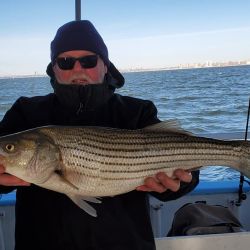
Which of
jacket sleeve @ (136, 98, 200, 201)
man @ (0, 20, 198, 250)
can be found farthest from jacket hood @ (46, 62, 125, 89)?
jacket sleeve @ (136, 98, 200, 201)

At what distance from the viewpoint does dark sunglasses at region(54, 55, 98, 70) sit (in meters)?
3.43

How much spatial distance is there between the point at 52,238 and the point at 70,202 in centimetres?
26

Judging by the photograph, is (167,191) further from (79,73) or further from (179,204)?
(179,204)

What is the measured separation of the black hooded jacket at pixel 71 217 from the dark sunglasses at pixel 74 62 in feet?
1.26

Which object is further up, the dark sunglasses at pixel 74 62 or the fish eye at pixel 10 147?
the dark sunglasses at pixel 74 62

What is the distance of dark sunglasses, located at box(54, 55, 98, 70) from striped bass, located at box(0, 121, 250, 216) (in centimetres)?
65

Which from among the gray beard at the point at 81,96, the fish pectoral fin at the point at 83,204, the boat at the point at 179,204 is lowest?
the boat at the point at 179,204

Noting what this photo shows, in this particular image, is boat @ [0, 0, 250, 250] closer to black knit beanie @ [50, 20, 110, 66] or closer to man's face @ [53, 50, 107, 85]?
black knit beanie @ [50, 20, 110, 66]

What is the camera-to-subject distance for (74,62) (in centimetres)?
343

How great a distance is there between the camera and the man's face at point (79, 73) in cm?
341

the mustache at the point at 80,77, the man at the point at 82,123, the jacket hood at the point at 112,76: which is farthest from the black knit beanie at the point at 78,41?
the mustache at the point at 80,77

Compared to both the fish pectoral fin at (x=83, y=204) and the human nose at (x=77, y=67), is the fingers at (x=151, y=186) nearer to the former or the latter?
the fish pectoral fin at (x=83, y=204)

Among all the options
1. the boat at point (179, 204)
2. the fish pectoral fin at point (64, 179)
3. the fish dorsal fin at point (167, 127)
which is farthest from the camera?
the boat at point (179, 204)

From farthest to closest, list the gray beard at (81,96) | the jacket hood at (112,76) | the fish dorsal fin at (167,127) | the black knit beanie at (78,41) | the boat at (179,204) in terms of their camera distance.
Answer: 1. the boat at (179,204)
2. the jacket hood at (112,76)
3. the black knit beanie at (78,41)
4. the gray beard at (81,96)
5. the fish dorsal fin at (167,127)
